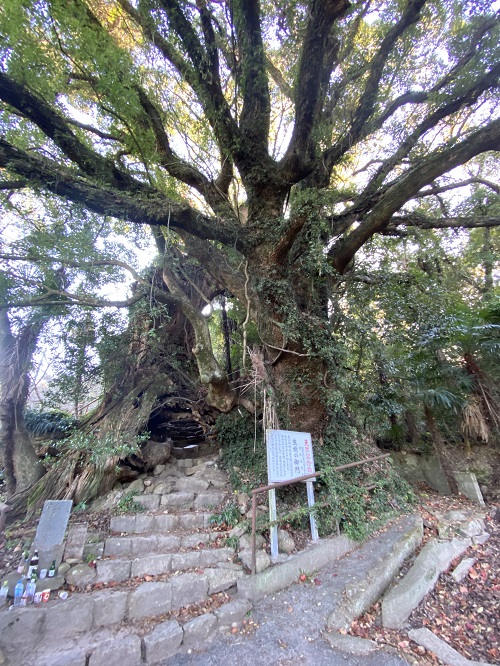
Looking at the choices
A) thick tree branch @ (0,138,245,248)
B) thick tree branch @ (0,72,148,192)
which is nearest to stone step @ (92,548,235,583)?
thick tree branch @ (0,138,245,248)

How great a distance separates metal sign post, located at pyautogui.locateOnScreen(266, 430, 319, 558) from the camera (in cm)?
354

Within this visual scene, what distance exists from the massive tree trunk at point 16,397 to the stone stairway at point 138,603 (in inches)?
92.6

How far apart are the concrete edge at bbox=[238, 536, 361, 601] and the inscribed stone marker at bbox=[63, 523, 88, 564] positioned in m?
1.85

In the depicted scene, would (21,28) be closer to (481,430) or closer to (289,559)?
(289,559)

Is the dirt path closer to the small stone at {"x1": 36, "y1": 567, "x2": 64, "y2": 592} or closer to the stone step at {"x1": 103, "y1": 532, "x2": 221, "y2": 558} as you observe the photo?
the stone step at {"x1": 103, "y1": 532, "x2": 221, "y2": 558}

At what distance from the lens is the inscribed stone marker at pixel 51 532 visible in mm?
2998

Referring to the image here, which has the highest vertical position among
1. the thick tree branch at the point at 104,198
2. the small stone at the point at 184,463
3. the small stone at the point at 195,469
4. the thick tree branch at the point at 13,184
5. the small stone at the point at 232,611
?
the thick tree branch at the point at 13,184

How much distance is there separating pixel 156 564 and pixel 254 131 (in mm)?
6767

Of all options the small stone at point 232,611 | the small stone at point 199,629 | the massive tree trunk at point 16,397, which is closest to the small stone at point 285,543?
the small stone at point 232,611

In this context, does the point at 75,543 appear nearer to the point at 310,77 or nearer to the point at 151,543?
the point at 151,543

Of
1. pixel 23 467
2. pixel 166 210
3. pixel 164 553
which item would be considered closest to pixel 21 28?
pixel 166 210

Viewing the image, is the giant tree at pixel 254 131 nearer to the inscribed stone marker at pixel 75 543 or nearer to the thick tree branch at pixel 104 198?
the thick tree branch at pixel 104 198

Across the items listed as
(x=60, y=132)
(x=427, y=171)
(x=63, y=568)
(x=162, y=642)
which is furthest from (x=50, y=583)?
(x=427, y=171)

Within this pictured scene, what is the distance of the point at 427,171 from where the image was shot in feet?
14.2
